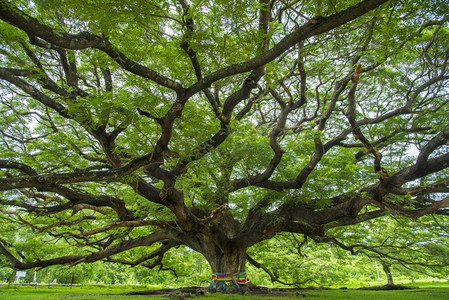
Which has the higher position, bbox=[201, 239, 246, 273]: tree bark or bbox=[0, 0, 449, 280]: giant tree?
bbox=[0, 0, 449, 280]: giant tree

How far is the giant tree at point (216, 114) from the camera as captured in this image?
3.79 m

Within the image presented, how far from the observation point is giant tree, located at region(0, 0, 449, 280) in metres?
3.79

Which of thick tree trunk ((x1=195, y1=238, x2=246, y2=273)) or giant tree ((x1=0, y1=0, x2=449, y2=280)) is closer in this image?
giant tree ((x1=0, y1=0, x2=449, y2=280))

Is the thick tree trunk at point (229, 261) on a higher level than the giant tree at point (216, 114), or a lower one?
lower

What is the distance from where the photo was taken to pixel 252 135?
6.89 m

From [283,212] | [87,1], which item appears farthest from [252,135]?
[87,1]

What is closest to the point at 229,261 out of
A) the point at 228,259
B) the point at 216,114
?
the point at 228,259

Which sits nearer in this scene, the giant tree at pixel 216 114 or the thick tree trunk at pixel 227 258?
the giant tree at pixel 216 114

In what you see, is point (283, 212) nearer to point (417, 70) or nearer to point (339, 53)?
point (339, 53)

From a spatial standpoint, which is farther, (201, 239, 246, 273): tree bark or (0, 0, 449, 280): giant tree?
(201, 239, 246, 273): tree bark

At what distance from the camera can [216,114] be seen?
5.42 m

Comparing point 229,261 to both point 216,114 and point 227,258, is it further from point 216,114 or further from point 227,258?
point 216,114

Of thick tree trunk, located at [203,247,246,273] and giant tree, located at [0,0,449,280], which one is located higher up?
giant tree, located at [0,0,449,280]

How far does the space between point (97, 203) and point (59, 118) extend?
242cm
